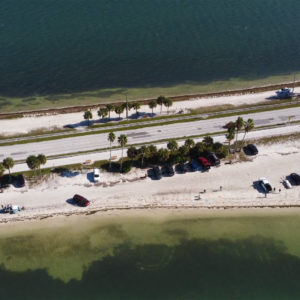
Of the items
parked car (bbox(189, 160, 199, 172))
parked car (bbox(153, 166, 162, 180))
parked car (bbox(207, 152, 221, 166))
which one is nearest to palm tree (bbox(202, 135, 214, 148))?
parked car (bbox(207, 152, 221, 166))

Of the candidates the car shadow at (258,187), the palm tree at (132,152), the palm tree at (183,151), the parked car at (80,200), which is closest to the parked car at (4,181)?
the parked car at (80,200)

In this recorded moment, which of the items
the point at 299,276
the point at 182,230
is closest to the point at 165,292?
the point at 182,230

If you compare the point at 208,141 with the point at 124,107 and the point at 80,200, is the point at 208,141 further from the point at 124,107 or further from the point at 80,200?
the point at 80,200

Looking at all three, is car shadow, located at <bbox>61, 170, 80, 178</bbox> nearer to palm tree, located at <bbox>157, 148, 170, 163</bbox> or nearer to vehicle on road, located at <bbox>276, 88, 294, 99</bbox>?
palm tree, located at <bbox>157, 148, 170, 163</bbox>

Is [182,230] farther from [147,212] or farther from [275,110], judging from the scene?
[275,110]

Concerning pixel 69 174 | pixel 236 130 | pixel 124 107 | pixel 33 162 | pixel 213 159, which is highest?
pixel 124 107

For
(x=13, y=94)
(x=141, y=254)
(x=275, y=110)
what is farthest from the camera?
(x=13, y=94)

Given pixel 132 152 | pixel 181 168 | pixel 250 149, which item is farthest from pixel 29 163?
pixel 250 149
